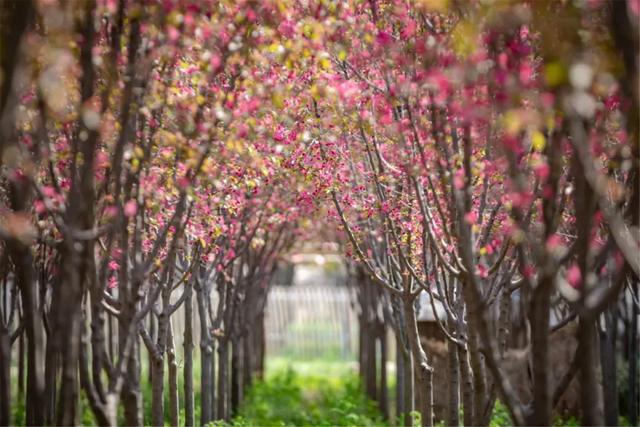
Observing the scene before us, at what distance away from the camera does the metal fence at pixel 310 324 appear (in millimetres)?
27906

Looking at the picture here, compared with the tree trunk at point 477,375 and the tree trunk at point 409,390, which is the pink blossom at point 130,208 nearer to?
the tree trunk at point 477,375

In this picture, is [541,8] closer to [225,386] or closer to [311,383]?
[225,386]

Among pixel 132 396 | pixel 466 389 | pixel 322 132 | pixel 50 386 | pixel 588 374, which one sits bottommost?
pixel 50 386

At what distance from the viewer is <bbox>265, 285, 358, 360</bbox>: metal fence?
91.6 ft

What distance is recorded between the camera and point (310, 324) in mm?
28438

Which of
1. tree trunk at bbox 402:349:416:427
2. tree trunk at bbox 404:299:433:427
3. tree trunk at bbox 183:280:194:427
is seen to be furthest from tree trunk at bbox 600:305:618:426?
tree trunk at bbox 183:280:194:427

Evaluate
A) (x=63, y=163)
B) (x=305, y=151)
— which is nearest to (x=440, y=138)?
(x=305, y=151)

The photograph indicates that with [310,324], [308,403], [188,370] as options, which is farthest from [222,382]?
[310,324]

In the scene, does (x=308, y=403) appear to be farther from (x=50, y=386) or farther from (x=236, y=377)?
(x=50, y=386)

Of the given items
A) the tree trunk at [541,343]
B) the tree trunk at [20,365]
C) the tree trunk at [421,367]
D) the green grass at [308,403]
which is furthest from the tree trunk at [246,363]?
the tree trunk at [541,343]

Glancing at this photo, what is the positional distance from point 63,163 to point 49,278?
3645 millimetres

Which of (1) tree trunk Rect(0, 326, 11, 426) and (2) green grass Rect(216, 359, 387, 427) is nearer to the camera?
(1) tree trunk Rect(0, 326, 11, 426)

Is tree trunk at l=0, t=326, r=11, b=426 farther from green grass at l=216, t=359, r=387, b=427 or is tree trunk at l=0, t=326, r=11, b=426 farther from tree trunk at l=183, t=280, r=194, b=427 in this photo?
tree trunk at l=183, t=280, r=194, b=427

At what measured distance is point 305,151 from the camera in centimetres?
873
